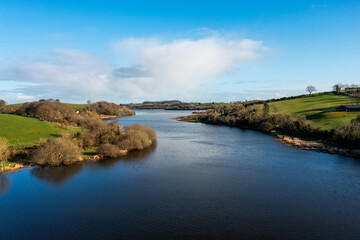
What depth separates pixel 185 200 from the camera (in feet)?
66.3

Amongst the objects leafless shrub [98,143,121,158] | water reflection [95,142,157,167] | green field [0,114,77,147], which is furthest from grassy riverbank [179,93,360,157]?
green field [0,114,77,147]

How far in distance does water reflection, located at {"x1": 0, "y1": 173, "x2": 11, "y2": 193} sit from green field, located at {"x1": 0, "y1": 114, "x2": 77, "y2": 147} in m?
11.0

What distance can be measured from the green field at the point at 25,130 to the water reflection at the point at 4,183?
11030mm

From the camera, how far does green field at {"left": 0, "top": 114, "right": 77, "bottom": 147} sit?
1530 inches

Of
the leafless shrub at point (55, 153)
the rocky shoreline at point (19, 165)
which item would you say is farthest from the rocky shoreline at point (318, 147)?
the leafless shrub at point (55, 153)

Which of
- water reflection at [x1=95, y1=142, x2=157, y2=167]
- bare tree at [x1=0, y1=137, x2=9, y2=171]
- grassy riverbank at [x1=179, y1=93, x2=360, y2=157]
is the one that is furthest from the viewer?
grassy riverbank at [x1=179, y1=93, x2=360, y2=157]

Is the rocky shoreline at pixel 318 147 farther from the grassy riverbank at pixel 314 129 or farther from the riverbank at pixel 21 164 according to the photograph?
the riverbank at pixel 21 164

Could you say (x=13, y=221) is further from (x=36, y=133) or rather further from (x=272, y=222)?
(x=36, y=133)

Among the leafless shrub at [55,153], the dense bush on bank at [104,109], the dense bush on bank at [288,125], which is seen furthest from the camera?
the dense bush on bank at [104,109]

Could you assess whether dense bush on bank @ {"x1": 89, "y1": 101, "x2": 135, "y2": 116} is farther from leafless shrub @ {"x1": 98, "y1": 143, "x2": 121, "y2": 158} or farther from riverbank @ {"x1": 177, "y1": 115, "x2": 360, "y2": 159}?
riverbank @ {"x1": 177, "y1": 115, "x2": 360, "y2": 159}

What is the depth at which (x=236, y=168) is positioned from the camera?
A: 29.8m

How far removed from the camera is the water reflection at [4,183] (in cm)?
2298

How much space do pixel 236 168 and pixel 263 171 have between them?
11.2ft

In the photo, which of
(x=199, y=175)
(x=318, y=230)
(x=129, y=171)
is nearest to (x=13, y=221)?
(x=129, y=171)
